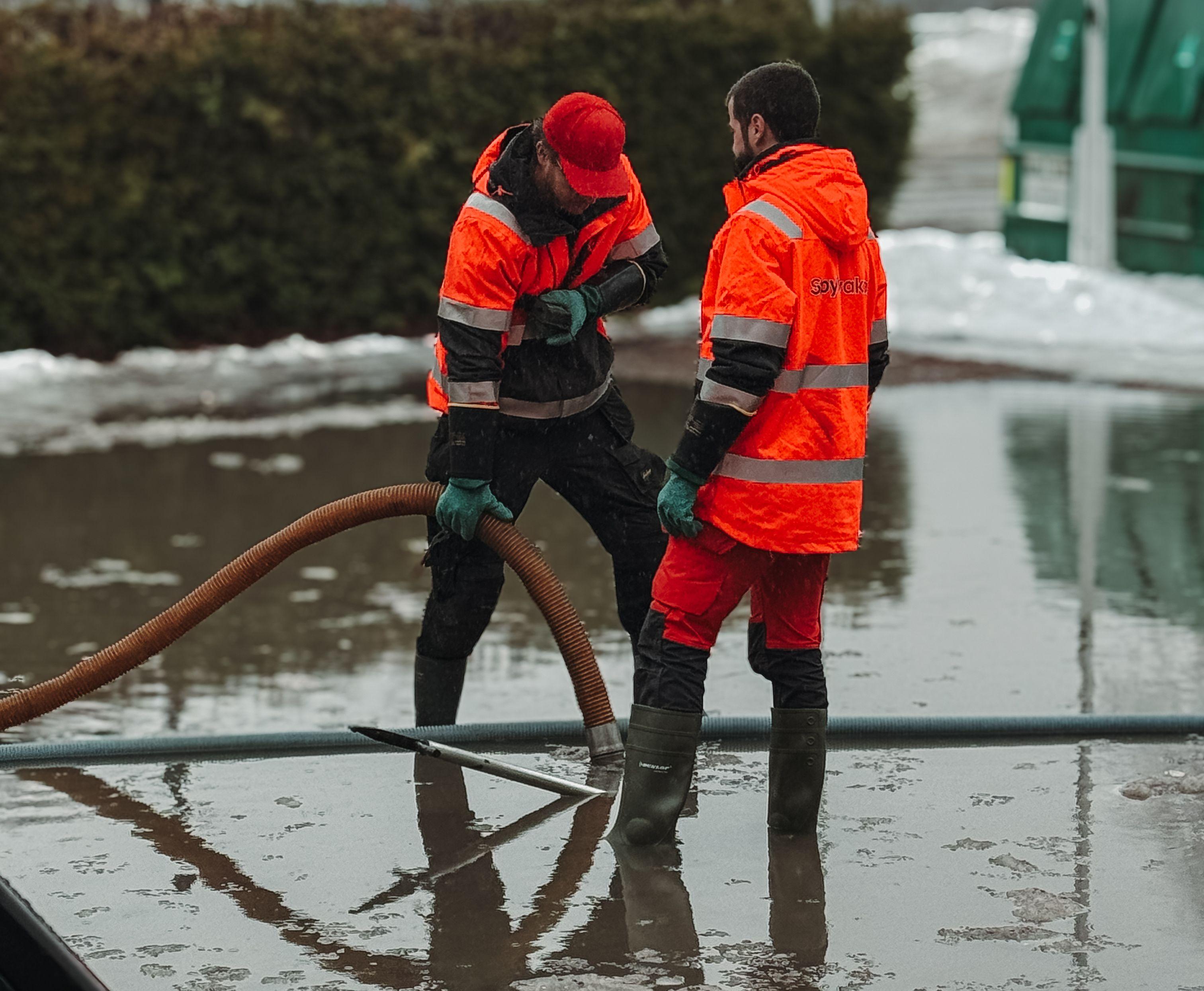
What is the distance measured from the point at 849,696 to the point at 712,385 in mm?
1945

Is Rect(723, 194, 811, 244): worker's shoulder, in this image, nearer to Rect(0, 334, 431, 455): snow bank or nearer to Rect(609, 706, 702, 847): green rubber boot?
Rect(609, 706, 702, 847): green rubber boot

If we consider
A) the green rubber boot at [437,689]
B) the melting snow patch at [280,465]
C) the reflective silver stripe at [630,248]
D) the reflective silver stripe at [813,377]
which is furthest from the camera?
the melting snow patch at [280,465]

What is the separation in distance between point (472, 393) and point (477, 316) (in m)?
0.19

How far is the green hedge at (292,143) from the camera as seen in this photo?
11852 millimetres

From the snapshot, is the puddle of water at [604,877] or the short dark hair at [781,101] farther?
the short dark hair at [781,101]

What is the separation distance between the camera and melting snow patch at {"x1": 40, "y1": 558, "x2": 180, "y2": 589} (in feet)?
22.5

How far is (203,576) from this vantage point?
6.97 metres

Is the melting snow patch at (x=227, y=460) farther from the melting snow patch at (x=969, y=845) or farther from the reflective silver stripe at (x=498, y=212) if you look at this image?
the melting snow patch at (x=969, y=845)

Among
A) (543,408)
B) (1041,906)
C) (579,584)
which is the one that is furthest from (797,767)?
(579,584)

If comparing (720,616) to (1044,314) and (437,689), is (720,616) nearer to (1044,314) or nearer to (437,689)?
(437,689)

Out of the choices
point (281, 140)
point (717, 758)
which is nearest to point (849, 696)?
point (717, 758)

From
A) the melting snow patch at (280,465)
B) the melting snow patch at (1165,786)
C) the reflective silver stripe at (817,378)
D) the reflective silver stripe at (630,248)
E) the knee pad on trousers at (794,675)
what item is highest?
Result: the reflective silver stripe at (630,248)

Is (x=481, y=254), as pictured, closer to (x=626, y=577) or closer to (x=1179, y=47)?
(x=626, y=577)

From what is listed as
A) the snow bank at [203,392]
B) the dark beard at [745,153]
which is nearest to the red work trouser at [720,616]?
the dark beard at [745,153]
